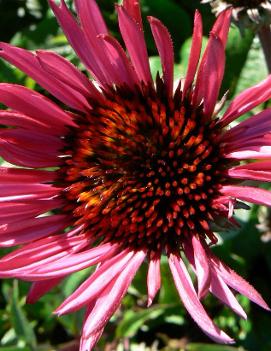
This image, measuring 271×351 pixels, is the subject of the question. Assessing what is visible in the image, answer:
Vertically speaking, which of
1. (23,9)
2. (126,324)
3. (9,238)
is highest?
(23,9)

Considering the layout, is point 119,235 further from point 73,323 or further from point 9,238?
point 73,323

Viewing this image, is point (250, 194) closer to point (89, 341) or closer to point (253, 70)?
point (89, 341)

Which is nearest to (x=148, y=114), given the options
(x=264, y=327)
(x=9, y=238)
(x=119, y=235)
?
(x=119, y=235)

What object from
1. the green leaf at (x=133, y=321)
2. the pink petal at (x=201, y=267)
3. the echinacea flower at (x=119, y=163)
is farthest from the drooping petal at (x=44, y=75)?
the green leaf at (x=133, y=321)

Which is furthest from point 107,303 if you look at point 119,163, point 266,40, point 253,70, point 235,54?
point 253,70

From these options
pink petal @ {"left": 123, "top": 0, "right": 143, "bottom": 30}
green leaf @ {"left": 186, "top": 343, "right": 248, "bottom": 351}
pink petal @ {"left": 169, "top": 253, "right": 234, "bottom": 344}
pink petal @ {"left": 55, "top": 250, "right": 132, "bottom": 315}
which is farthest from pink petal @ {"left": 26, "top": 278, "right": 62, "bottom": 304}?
pink petal @ {"left": 123, "top": 0, "right": 143, "bottom": 30}

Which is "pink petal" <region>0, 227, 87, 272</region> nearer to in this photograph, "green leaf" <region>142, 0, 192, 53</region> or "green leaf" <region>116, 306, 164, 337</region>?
"green leaf" <region>116, 306, 164, 337</region>
